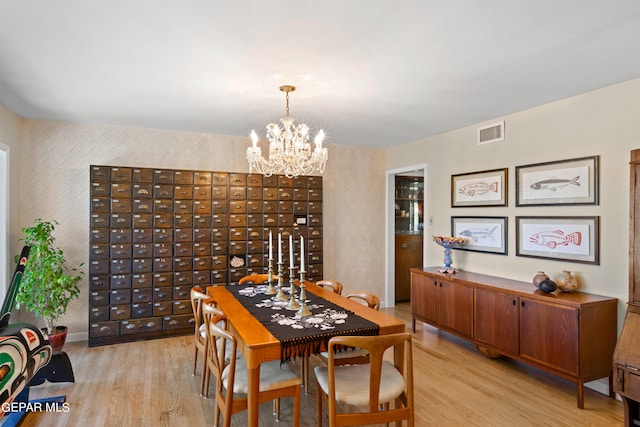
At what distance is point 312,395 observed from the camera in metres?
2.94

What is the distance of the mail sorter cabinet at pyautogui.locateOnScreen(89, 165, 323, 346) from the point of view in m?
4.04

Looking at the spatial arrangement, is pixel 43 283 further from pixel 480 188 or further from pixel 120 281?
pixel 480 188

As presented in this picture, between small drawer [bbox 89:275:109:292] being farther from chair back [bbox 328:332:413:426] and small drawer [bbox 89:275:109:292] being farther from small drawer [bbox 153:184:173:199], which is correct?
chair back [bbox 328:332:413:426]

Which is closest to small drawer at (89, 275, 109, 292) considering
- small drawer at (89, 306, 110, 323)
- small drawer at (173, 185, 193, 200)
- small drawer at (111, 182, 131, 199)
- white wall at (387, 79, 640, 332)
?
small drawer at (89, 306, 110, 323)

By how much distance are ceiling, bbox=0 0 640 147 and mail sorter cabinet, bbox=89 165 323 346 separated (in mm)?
875

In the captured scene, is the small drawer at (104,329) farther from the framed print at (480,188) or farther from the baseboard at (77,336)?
the framed print at (480,188)

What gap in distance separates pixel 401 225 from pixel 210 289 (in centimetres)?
359

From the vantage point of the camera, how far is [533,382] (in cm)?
321

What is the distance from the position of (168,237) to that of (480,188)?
139 inches

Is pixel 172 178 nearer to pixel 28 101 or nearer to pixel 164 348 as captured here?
pixel 28 101

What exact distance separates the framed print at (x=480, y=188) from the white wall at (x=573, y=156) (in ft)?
0.23

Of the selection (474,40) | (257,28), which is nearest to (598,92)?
(474,40)

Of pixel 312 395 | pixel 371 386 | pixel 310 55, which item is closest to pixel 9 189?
pixel 310 55

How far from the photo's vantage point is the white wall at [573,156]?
2943mm
